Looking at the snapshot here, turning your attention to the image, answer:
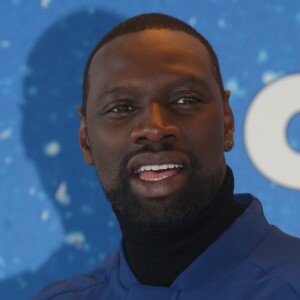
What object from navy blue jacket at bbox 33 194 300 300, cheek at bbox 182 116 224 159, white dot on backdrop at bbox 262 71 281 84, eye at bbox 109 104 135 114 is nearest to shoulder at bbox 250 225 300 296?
navy blue jacket at bbox 33 194 300 300

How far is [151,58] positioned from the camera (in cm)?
84

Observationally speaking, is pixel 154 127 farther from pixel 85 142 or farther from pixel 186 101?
pixel 85 142

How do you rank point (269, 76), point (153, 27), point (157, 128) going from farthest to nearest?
point (269, 76) < point (153, 27) < point (157, 128)

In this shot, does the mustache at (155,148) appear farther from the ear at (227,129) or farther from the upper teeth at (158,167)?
the ear at (227,129)

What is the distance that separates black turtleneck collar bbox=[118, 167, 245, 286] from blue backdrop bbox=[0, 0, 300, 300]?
0.33m

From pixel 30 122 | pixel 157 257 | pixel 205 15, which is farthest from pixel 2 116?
pixel 157 257

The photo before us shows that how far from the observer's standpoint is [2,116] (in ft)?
4.08

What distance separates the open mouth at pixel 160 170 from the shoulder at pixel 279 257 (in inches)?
5.7

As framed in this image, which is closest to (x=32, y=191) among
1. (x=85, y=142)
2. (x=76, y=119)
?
(x=76, y=119)

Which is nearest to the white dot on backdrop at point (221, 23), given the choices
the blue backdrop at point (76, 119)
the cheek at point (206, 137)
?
the blue backdrop at point (76, 119)

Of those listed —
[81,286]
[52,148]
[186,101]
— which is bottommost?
[81,286]

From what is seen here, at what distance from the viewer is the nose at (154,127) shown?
775mm

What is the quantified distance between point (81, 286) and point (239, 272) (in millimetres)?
243

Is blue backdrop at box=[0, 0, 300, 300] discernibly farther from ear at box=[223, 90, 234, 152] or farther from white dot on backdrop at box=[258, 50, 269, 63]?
ear at box=[223, 90, 234, 152]
